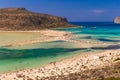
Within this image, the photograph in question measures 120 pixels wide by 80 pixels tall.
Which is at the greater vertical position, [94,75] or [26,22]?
[26,22]

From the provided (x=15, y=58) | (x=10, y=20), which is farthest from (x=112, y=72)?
(x=10, y=20)

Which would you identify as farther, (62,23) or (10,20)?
(62,23)

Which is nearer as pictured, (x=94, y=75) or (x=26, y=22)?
(x=94, y=75)

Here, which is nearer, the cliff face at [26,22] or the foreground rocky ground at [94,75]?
the foreground rocky ground at [94,75]

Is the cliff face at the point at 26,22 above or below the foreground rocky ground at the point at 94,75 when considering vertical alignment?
above

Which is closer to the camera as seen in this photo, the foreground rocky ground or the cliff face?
the foreground rocky ground

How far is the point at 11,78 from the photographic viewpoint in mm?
22094

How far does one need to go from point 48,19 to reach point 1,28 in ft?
126

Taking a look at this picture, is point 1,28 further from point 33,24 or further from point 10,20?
point 33,24

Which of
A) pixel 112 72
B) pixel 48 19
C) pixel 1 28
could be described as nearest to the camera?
pixel 112 72

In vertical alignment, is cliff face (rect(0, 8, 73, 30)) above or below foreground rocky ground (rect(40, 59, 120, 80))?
above

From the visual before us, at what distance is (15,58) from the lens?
33875 millimetres

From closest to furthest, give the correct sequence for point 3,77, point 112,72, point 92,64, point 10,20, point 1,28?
point 112,72 → point 3,77 → point 92,64 → point 1,28 → point 10,20

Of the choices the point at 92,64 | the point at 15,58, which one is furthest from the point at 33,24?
the point at 92,64
